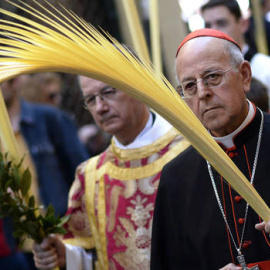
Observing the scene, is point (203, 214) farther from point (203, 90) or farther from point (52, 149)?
point (52, 149)

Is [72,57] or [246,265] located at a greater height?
[72,57]

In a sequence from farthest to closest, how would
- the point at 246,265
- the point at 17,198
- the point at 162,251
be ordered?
the point at 17,198 → the point at 162,251 → the point at 246,265

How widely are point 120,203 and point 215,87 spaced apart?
5.21 feet

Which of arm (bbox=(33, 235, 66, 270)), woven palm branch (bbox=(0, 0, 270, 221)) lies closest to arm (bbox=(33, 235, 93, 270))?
arm (bbox=(33, 235, 66, 270))

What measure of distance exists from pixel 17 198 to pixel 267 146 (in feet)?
4.87

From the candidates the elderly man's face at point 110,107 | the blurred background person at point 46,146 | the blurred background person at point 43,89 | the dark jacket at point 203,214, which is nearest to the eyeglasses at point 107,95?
the elderly man's face at point 110,107

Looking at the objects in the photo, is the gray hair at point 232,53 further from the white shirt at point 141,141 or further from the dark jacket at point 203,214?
the white shirt at point 141,141

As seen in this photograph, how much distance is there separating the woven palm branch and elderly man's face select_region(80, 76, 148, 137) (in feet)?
5.20

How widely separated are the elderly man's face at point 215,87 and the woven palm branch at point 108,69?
1.12ft

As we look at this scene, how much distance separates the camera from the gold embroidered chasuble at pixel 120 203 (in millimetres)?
4977

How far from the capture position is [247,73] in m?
3.82

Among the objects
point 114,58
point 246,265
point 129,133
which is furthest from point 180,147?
point 114,58

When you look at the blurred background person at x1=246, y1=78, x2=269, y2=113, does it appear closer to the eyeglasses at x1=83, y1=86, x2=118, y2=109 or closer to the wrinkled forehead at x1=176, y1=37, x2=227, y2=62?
the eyeglasses at x1=83, y1=86, x2=118, y2=109

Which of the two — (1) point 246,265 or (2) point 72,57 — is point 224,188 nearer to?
(1) point 246,265
